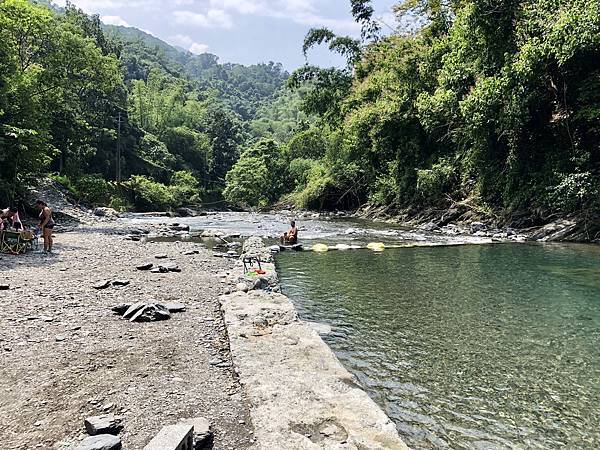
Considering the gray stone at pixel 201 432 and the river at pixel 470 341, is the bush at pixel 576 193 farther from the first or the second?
the gray stone at pixel 201 432

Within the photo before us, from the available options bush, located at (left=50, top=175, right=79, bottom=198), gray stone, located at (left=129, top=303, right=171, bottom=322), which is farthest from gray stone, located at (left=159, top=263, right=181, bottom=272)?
bush, located at (left=50, top=175, right=79, bottom=198)

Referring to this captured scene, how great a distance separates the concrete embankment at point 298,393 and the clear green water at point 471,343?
54cm

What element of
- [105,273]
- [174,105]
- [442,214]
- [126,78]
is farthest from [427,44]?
[126,78]

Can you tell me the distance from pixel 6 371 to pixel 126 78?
12055 centimetres

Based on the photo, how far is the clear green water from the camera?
470cm

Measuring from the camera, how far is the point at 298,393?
4.74 metres

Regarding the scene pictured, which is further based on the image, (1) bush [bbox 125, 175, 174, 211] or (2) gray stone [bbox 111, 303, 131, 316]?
(1) bush [bbox 125, 175, 174, 211]

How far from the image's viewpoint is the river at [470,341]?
471 cm

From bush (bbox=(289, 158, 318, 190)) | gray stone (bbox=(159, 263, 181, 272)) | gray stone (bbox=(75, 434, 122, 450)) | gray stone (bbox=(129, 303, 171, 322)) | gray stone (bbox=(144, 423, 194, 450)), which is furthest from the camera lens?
bush (bbox=(289, 158, 318, 190))

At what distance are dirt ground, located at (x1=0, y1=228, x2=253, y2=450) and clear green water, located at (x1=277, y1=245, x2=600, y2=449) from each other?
1.82m

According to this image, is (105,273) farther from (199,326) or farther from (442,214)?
(442,214)

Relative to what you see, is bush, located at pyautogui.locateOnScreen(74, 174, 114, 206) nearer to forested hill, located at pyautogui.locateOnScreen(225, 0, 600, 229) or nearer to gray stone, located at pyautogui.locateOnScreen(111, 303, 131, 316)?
forested hill, located at pyautogui.locateOnScreen(225, 0, 600, 229)

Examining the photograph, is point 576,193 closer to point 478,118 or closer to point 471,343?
point 478,118

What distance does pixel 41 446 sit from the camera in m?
3.86
